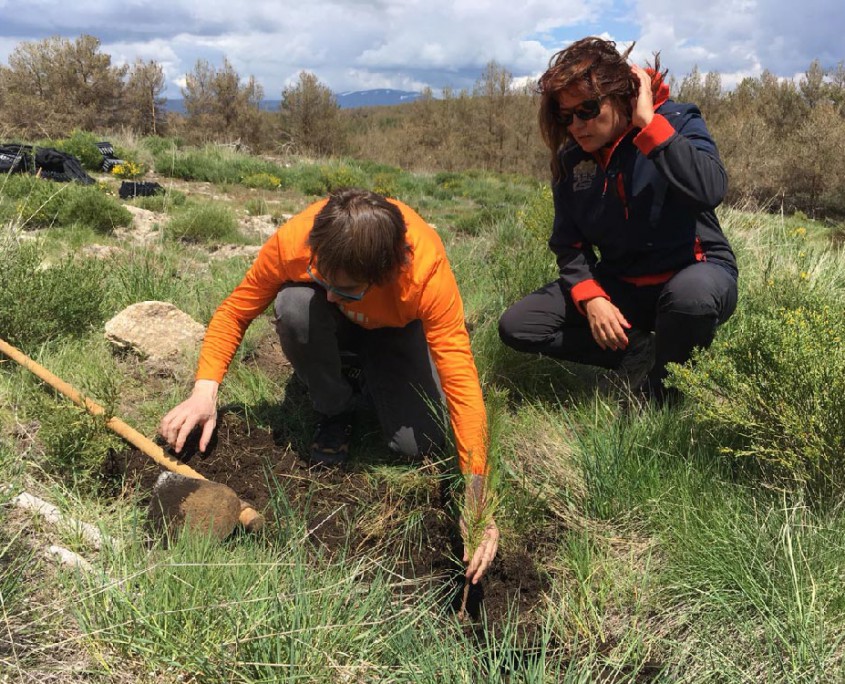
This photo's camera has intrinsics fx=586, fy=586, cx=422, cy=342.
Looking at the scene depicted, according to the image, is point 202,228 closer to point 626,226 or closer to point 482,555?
point 626,226

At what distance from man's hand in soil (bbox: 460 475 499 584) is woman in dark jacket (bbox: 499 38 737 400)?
1.05 meters

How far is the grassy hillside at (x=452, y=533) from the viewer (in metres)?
1.41

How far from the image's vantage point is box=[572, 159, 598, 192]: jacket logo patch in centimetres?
253

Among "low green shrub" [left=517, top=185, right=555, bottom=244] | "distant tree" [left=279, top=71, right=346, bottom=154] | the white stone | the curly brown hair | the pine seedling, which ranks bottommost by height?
the pine seedling

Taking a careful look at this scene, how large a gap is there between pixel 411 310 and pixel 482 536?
88 cm

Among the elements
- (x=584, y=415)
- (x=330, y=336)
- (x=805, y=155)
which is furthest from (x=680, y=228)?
(x=805, y=155)

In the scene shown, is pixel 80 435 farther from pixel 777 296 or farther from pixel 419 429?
pixel 777 296

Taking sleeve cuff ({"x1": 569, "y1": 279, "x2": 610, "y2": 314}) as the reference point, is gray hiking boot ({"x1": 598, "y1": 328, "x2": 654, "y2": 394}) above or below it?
below

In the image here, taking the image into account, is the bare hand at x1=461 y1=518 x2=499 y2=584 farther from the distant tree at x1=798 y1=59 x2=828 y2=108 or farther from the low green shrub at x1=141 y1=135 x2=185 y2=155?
the distant tree at x1=798 y1=59 x2=828 y2=108

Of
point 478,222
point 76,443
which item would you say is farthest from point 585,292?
point 478,222

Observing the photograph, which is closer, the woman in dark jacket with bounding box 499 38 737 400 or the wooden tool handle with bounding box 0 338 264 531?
the wooden tool handle with bounding box 0 338 264 531

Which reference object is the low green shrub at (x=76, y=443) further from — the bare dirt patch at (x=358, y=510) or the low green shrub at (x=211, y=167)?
the low green shrub at (x=211, y=167)

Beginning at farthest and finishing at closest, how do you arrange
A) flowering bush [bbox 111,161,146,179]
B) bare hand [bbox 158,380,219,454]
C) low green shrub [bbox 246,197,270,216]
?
flowering bush [bbox 111,161,146,179]
low green shrub [bbox 246,197,270,216]
bare hand [bbox 158,380,219,454]

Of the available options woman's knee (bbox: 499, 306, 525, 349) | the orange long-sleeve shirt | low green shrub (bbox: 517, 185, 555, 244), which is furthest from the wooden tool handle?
low green shrub (bbox: 517, 185, 555, 244)
